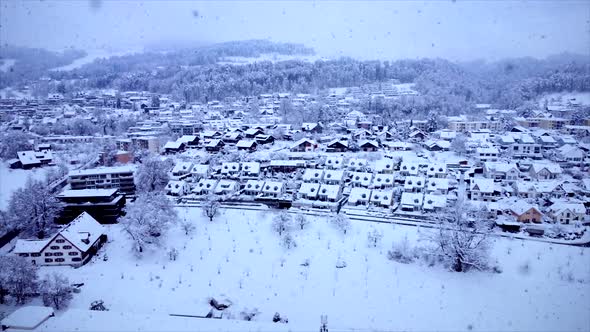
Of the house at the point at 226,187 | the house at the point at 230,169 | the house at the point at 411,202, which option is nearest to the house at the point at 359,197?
the house at the point at 411,202

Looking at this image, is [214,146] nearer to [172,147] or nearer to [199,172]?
[172,147]

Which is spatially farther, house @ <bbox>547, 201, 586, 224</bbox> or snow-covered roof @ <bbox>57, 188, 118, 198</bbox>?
snow-covered roof @ <bbox>57, 188, 118, 198</bbox>

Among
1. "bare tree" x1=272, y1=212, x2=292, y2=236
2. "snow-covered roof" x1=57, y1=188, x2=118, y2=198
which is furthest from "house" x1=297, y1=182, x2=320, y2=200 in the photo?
"snow-covered roof" x1=57, y1=188, x2=118, y2=198

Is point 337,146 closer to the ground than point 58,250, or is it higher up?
higher up

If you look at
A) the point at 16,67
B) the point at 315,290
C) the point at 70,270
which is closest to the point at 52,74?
the point at 16,67

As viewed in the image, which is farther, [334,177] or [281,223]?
[334,177]

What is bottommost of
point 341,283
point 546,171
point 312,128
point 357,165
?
point 341,283

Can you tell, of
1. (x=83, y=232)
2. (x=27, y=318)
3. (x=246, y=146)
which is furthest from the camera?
(x=246, y=146)

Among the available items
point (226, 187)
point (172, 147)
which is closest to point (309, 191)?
point (226, 187)

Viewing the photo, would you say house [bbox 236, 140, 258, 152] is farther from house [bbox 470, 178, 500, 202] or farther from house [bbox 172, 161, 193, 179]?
house [bbox 470, 178, 500, 202]
